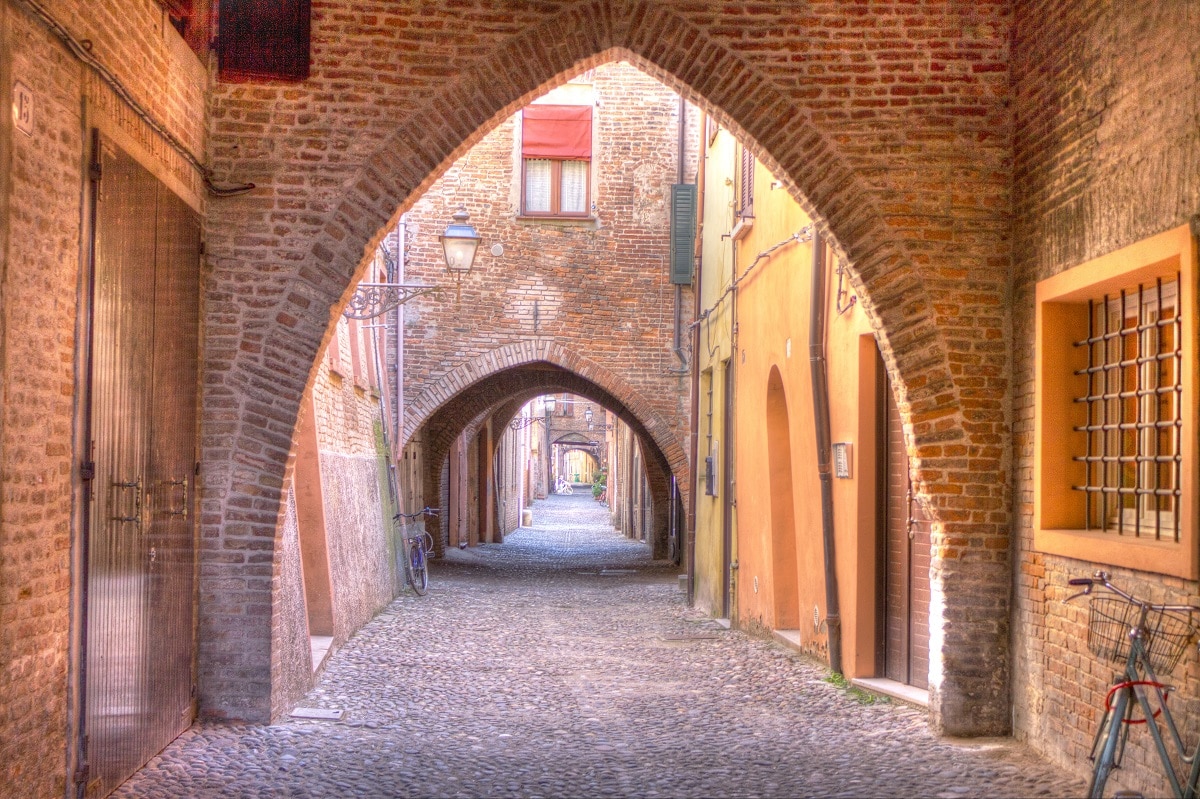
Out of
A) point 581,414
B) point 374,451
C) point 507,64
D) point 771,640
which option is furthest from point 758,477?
point 581,414

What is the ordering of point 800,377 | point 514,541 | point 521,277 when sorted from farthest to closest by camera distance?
point 514,541, point 521,277, point 800,377

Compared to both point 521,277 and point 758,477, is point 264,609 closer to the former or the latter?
point 758,477

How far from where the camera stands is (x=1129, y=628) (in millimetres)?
5137

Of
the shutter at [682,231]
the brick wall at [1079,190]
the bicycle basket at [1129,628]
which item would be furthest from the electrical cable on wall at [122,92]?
the shutter at [682,231]

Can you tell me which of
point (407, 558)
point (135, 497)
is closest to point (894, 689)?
point (135, 497)

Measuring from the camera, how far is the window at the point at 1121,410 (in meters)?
4.96

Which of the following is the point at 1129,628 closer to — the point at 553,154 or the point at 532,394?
the point at 553,154

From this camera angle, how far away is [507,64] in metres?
7.16

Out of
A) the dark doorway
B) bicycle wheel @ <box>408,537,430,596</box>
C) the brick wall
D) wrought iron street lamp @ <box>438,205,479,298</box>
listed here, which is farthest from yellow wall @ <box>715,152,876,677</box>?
bicycle wheel @ <box>408,537,430,596</box>

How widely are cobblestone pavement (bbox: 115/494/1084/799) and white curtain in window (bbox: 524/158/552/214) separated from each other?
6743mm

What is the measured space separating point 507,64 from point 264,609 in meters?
3.34

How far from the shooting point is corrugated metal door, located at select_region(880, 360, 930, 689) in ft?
26.3

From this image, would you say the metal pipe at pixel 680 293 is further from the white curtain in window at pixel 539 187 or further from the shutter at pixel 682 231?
the white curtain in window at pixel 539 187

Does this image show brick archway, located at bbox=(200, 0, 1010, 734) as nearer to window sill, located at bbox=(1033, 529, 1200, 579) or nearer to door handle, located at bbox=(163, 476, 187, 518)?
door handle, located at bbox=(163, 476, 187, 518)
